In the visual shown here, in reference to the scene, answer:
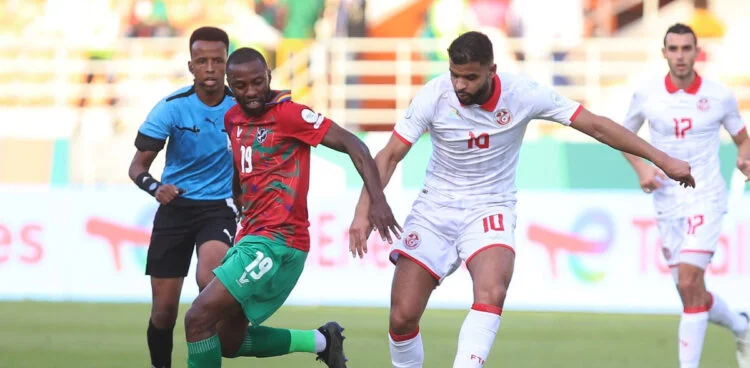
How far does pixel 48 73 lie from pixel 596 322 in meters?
10.2

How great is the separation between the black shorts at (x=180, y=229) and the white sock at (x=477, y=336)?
208 cm

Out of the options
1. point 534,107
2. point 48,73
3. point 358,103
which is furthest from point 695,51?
point 48,73

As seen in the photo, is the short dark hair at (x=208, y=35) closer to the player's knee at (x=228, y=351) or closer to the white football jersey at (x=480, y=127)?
the white football jersey at (x=480, y=127)

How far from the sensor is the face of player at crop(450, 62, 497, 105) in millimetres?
7426

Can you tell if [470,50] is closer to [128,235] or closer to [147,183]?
[147,183]

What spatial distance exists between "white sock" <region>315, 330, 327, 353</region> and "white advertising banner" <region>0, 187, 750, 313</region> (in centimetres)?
657

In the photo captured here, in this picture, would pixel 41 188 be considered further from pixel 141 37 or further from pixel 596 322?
pixel 596 322

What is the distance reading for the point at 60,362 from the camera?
10.4 m

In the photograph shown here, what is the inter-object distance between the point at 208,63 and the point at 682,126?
3.75 m

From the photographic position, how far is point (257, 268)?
7.36 meters

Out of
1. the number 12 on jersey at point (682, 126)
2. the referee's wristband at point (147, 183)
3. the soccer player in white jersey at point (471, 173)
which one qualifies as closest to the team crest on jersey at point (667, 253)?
the number 12 on jersey at point (682, 126)

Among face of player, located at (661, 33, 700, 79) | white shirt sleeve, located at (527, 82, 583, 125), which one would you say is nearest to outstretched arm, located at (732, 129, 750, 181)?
face of player, located at (661, 33, 700, 79)

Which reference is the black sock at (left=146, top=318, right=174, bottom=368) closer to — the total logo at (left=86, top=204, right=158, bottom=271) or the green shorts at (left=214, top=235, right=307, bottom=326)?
the green shorts at (left=214, top=235, right=307, bottom=326)

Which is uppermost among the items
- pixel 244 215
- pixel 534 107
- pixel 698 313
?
pixel 534 107
